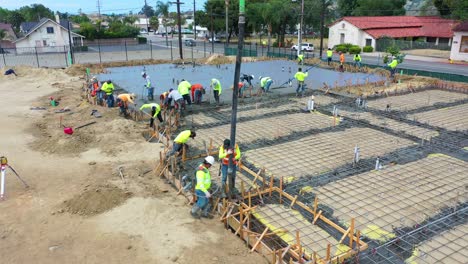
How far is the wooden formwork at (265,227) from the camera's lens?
5215mm

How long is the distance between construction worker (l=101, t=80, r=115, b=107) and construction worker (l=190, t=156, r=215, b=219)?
8.12 metres

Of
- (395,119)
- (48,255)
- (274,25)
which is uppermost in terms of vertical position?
(274,25)

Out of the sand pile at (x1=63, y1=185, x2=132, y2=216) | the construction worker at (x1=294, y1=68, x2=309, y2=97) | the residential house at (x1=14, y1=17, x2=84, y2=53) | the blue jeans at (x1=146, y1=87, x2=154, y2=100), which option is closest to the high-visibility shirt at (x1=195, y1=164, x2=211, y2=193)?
the sand pile at (x1=63, y1=185, x2=132, y2=216)

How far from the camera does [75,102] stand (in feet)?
49.6

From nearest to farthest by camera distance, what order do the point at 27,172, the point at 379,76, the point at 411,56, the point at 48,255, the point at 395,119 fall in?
the point at 48,255, the point at 27,172, the point at 395,119, the point at 379,76, the point at 411,56

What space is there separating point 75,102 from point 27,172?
7.15 metres

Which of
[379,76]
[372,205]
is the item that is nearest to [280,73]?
[379,76]

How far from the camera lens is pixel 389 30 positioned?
126 feet

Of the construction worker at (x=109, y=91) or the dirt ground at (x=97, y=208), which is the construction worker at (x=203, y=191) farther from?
the construction worker at (x=109, y=91)

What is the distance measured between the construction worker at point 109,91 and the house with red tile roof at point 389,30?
30918mm

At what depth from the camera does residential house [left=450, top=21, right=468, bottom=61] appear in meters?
28.2

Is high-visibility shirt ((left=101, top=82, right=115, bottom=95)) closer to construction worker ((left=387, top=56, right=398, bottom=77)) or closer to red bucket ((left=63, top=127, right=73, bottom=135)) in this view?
red bucket ((left=63, top=127, right=73, bottom=135))

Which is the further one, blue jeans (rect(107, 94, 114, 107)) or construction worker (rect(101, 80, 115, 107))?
blue jeans (rect(107, 94, 114, 107))

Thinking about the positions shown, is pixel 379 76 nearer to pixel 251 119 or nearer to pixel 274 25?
pixel 251 119
